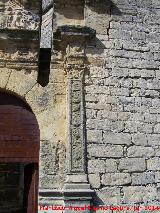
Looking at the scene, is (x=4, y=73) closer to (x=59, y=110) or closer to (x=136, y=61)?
(x=59, y=110)

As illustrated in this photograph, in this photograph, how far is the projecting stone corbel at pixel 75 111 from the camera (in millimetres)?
3850

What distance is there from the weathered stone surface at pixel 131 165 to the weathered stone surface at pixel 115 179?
79 millimetres

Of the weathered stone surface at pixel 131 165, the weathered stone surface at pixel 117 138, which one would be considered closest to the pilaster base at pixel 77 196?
the weathered stone surface at pixel 131 165

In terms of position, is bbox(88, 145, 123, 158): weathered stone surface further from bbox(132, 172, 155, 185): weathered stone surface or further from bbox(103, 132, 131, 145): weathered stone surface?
bbox(132, 172, 155, 185): weathered stone surface

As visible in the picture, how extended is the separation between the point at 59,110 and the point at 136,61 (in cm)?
125

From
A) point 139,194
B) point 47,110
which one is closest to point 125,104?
point 47,110

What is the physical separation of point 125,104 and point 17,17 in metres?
1.98

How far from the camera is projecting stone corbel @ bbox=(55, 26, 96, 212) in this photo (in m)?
3.85

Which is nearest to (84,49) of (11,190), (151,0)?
(151,0)

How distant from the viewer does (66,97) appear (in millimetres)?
4355

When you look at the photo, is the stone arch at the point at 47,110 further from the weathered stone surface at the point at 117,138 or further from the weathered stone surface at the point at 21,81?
the weathered stone surface at the point at 117,138

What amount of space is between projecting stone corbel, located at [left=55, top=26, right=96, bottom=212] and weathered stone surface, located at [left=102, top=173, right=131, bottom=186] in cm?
25

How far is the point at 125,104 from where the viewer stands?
14.5ft

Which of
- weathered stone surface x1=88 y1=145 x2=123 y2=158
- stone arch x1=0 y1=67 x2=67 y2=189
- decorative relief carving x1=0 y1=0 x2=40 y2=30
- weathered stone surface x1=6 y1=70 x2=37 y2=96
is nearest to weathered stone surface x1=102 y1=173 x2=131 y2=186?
weathered stone surface x1=88 y1=145 x2=123 y2=158
